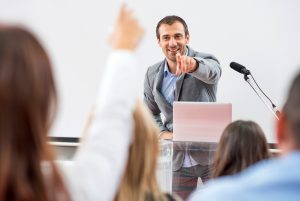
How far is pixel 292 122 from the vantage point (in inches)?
32.0

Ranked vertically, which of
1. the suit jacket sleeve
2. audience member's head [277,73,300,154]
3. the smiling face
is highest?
the smiling face

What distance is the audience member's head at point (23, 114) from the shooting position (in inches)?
31.7

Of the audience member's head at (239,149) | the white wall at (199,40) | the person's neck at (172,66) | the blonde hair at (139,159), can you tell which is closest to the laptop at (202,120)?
the audience member's head at (239,149)

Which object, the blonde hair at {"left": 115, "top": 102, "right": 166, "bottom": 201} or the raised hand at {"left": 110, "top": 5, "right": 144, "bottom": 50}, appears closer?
the raised hand at {"left": 110, "top": 5, "right": 144, "bottom": 50}

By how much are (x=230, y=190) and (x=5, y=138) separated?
338 millimetres

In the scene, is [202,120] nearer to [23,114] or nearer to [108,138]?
[108,138]

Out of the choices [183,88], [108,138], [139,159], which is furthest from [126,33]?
[183,88]

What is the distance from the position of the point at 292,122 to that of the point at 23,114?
0.40m

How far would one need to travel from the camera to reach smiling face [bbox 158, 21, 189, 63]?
3648 millimetres

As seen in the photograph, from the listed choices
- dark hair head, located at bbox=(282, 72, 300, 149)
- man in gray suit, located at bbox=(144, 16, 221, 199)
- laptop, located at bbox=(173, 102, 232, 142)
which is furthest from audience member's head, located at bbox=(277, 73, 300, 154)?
man in gray suit, located at bbox=(144, 16, 221, 199)

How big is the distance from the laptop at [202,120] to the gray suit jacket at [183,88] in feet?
1.47

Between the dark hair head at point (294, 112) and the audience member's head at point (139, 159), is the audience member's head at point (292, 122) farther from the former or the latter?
the audience member's head at point (139, 159)

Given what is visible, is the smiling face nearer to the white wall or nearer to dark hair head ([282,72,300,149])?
the white wall

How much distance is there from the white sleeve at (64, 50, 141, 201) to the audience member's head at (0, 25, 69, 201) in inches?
3.4
